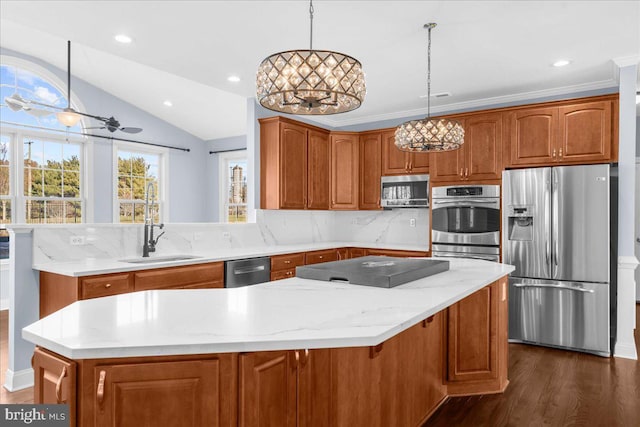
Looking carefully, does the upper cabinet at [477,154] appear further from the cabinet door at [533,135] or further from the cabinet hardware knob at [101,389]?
the cabinet hardware knob at [101,389]

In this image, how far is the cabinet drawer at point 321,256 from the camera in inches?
177

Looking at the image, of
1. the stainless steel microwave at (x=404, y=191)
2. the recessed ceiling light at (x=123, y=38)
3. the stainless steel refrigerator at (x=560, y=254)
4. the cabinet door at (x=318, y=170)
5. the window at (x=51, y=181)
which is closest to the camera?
the recessed ceiling light at (x=123, y=38)

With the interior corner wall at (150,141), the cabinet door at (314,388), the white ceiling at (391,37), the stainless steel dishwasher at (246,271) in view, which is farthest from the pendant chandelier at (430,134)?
the interior corner wall at (150,141)

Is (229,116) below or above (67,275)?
above

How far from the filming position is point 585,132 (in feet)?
12.8

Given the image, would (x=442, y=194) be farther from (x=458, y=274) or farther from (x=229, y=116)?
(x=229, y=116)

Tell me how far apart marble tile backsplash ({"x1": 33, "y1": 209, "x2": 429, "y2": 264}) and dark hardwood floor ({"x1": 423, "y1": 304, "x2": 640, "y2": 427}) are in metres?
2.19

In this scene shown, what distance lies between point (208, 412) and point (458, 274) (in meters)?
1.70

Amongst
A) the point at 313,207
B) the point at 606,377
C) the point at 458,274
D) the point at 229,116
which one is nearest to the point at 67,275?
the point at 458,274

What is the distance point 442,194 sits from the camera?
15.1 ft

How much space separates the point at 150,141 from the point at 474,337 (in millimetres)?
6433

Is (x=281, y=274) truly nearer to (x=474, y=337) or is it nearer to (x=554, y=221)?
(x=474, y=337)

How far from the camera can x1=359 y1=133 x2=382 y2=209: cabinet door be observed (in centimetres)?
529

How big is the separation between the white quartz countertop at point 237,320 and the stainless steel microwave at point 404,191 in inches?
116
